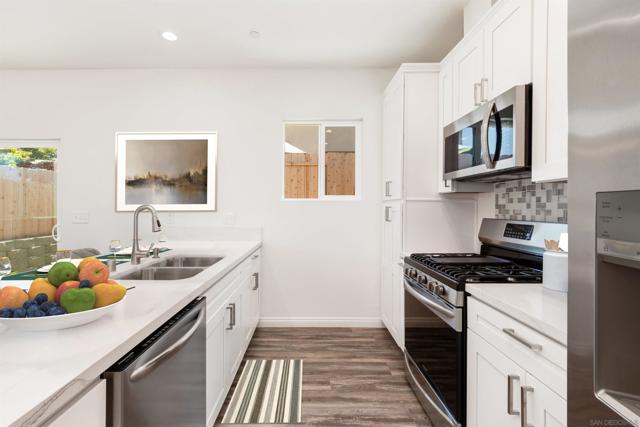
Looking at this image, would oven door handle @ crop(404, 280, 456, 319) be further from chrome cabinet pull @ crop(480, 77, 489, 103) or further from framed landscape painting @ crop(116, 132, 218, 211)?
framed landscape painting @ crop(116, 132, 218, 211)

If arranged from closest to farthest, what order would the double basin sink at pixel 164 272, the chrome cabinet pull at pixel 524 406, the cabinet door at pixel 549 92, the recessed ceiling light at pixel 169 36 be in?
the chrome cabinet pull at pixel 524 406, the cabinet door at pixel 549 92, the double basin sink at pixel 164 272, the recessed ceiling light at pixel 169 36

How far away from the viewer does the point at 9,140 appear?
3.52 meters

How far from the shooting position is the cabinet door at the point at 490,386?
1165 mm

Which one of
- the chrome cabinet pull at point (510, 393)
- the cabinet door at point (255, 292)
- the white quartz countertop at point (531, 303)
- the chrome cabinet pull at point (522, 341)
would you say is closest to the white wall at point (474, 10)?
the white quartz countertop at point (531, 303)

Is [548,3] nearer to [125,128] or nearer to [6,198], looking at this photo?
[125,128]

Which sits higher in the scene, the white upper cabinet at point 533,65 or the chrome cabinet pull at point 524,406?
the white upper cabinet at point 533,65

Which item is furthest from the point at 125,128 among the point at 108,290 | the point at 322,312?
the point at 108,290

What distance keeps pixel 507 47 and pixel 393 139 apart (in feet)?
4.25

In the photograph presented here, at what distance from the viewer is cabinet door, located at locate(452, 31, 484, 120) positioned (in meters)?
1.97

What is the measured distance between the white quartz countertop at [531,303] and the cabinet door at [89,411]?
1180mm

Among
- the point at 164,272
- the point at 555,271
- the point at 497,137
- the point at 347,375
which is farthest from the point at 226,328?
the point at 497,137

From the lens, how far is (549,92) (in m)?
1.41

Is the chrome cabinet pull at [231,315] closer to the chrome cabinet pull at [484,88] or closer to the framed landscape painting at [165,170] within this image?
the framed landscape painting at [165,170]

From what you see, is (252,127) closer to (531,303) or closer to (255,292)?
(255,292)
